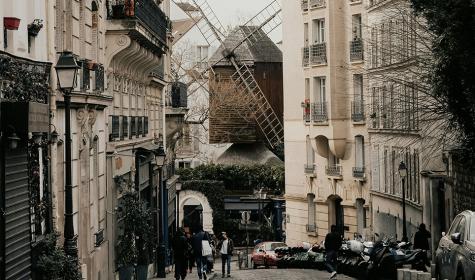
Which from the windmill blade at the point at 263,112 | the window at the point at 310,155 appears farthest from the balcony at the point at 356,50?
the windmill blade at the point at 263,112

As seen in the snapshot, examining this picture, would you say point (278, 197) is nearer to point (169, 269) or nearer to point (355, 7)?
point (355, 7)

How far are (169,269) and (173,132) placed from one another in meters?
8.48

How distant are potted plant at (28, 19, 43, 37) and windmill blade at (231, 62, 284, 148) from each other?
174 feet

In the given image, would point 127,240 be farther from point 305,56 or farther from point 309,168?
point 309,168

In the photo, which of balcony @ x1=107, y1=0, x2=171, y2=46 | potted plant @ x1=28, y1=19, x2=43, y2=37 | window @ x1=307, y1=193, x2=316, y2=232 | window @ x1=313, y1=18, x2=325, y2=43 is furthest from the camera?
window @ x1=307, y1=193, x2=316, y2=232

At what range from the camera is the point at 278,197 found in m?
67.8

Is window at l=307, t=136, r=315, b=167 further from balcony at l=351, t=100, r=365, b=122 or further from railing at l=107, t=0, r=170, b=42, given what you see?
railing at l=107, t=0, r=170, b=42

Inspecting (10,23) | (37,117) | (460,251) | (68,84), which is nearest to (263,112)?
(68,84)

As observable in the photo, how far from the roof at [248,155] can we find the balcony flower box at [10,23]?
187 ft

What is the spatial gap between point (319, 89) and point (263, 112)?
58.5ft

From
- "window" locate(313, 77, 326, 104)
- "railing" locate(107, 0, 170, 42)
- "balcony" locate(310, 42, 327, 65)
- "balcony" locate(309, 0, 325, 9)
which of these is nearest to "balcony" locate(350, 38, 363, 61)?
"balcony" locate(310, 42, 327, 65)

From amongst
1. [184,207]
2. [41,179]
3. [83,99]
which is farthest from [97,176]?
[184,207]

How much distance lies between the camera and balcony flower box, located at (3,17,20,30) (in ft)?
51.9

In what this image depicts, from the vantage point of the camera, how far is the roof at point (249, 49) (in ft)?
247
